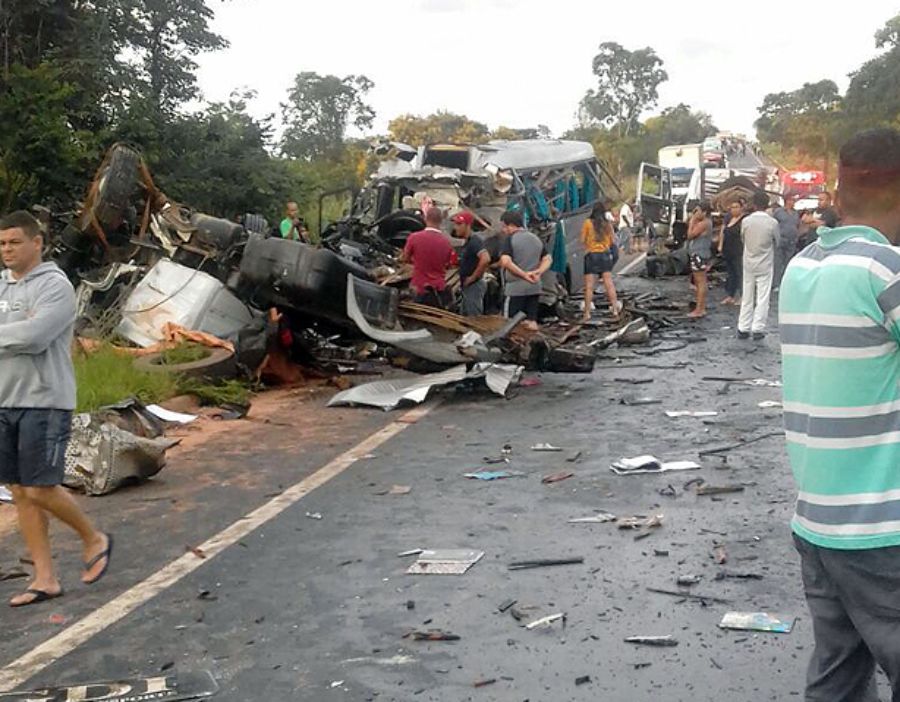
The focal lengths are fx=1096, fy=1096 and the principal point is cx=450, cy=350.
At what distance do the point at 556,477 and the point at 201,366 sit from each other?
186 inches

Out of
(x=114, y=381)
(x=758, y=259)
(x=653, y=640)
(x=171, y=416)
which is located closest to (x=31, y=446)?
(x=653, y=640)

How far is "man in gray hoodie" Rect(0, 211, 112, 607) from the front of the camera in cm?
526

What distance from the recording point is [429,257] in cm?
1249

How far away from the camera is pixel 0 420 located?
17.4 ft

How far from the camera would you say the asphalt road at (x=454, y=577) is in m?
4.29

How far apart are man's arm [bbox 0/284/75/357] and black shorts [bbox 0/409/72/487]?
0.31 meters

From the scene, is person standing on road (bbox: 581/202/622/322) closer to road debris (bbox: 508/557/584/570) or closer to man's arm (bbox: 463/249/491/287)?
man's arm (bbox: 463/249/491/287)

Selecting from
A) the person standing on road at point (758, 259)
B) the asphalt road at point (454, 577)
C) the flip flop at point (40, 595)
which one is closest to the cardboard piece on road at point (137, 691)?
the asphalt road at point (454, 577)

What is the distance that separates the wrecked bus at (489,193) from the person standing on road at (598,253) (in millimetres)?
618

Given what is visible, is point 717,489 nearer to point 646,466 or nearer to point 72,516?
point 646,466

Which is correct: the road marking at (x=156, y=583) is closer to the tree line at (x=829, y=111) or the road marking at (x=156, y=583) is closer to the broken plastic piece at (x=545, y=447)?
the broken plastic piece at (x=545, y=447)

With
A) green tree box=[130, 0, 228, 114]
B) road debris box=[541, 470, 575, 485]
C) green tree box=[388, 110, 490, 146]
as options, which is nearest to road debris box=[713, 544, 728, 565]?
road debris box=[541, 470, 575, 485]

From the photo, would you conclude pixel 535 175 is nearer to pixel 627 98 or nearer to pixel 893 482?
pixel 893 482

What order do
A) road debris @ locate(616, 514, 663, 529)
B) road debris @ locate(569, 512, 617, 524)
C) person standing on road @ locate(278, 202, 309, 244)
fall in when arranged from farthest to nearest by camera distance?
1. person standing on road @ locate(278, 202, 309, 244)
2. road debris @ locate(569, 512, 617, 524)
3. road debris @ locate(616, 514, 663, 529)
